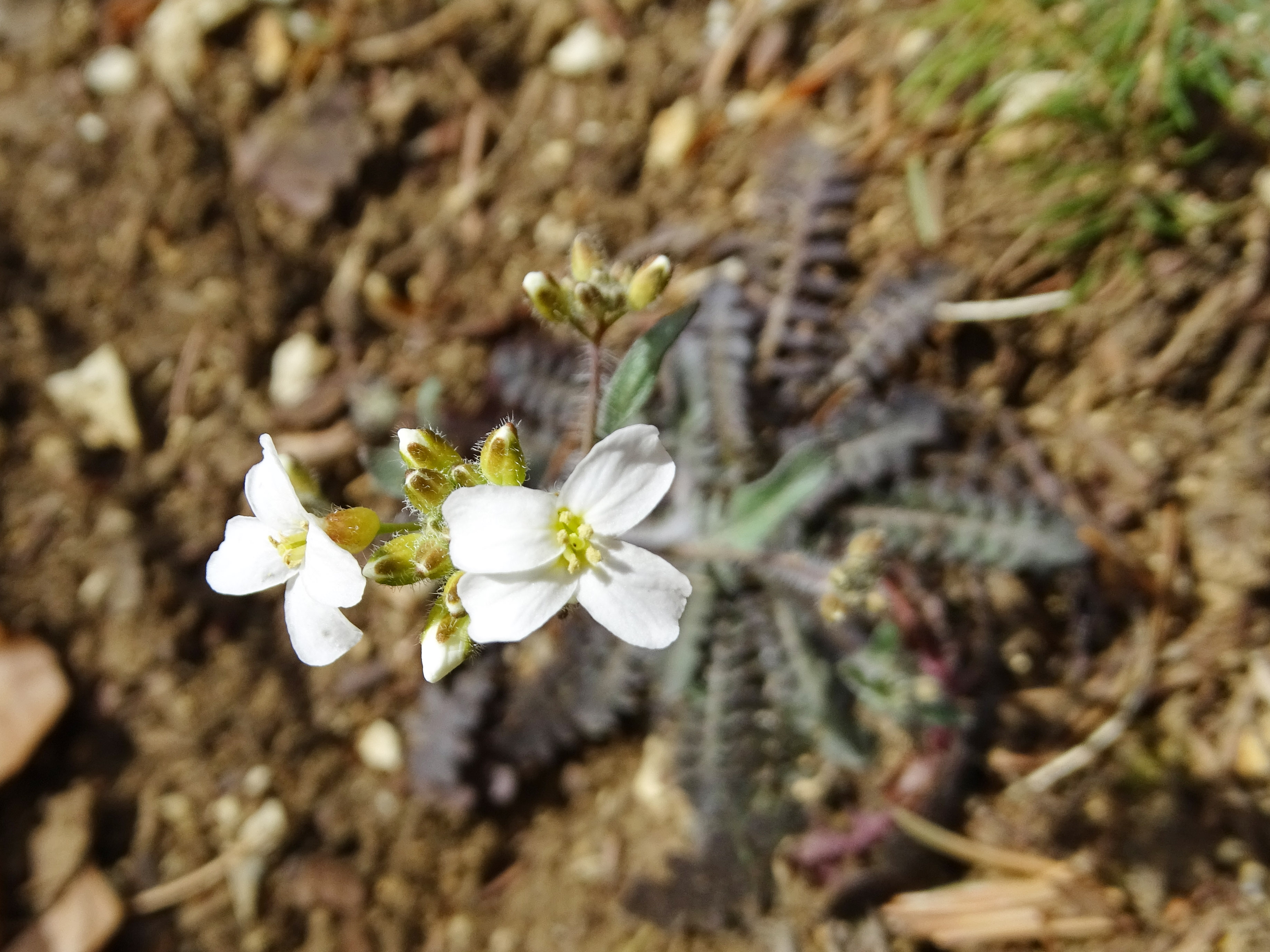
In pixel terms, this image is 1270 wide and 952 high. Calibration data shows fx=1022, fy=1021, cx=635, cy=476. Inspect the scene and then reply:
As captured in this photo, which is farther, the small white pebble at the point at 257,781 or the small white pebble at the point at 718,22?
the small white pebble at the point at 718,22

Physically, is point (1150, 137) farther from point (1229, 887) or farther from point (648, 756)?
point (648, 756)

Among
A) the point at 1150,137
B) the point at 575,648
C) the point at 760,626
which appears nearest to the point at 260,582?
the point at 575,648

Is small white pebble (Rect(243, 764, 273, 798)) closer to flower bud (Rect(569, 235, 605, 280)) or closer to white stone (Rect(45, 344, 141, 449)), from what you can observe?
white stone (Rect(45, 344, 141, 449))

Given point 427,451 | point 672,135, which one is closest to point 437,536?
point 427,451

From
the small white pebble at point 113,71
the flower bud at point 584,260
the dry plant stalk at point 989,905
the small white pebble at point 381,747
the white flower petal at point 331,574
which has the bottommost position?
the dry plant stalk at point 989,905

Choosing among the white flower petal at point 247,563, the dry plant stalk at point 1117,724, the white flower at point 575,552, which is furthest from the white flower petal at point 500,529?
the dry plant stalk at point 1117,724

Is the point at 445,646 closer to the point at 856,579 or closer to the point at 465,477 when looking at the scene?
the point at 465,477

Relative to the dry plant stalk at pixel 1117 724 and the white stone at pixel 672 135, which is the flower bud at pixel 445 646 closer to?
the dry plant stalk at pixel 1117 724
